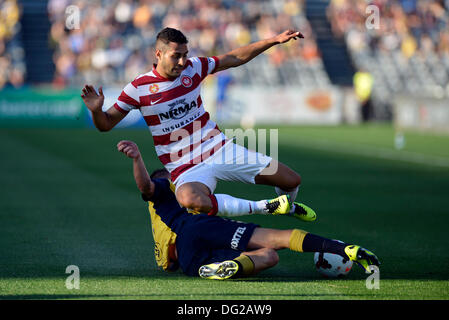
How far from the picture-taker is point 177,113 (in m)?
7.98

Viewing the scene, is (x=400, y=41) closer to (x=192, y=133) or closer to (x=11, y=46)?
(x=11, y=46)

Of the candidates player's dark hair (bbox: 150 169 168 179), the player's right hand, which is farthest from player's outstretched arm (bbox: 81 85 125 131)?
player's dark hair (bbox: 150 169 168 179)

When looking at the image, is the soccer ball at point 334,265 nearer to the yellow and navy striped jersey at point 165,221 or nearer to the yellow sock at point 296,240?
the yellow sock at point 296,240

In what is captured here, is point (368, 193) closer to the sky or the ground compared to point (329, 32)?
closer to the ground

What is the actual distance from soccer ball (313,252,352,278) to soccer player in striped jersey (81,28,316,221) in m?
1.37

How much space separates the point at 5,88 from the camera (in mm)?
28500

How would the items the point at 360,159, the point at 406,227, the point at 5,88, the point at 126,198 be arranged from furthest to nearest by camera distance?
the point at 5,88, the point at 360,159, the point at 126,198, the point at 406,227

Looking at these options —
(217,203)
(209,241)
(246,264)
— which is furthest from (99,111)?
(246,264)

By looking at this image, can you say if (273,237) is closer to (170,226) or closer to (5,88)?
(170,226)

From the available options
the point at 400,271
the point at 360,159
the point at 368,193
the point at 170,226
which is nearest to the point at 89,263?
the point at 170,226

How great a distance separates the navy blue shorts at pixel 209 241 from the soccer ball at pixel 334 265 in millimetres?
665

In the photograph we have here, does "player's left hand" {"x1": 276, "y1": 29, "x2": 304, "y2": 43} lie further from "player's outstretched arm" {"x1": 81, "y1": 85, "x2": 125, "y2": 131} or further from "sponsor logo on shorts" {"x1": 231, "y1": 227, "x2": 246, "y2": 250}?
"sponsor logo on shorts" {"x1": 231, "y1": 227, "x2": 246, "y2": 250}

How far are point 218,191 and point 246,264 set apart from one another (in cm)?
651

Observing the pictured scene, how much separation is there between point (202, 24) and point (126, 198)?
23.7 metres
